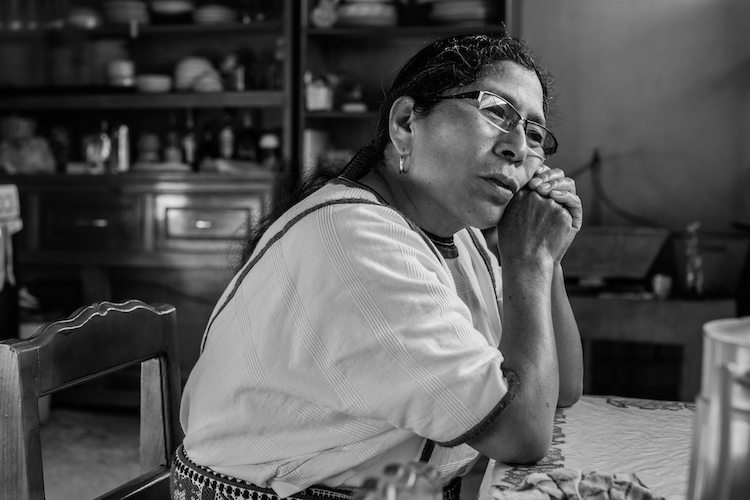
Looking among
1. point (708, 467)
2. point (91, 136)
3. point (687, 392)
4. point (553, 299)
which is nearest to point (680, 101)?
point (687, 392)

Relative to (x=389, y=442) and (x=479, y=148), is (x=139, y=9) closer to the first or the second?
(x=479, y=148)

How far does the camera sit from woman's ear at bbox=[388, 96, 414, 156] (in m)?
1.30

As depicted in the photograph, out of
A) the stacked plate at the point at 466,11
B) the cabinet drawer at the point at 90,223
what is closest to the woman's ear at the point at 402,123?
the stacked plate at the point at 466,11

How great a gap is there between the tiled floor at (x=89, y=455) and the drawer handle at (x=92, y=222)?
40.8 inches

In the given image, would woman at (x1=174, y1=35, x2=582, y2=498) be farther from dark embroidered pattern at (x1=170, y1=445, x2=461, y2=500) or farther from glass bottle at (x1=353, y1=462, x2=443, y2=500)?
glass bottle at (x1=353, y1=462, x2=443, y2=500)

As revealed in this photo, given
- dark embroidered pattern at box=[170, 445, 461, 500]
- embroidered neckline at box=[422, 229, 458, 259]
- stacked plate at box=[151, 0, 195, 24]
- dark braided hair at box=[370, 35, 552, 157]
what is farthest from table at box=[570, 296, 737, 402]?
stacked plate at box=[151, 0, 195, 24]

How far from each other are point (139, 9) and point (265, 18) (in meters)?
0.71

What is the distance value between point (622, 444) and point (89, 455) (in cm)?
298

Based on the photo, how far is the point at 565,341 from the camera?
1466 millimetres

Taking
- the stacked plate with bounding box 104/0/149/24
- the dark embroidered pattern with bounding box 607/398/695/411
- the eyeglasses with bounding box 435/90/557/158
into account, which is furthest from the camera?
the stacked plate with bounding box 104/0/149/24

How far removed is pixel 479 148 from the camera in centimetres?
123

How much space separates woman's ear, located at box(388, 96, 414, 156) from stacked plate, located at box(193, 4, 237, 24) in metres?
3.04

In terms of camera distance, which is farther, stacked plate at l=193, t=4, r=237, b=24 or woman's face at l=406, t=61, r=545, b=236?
stacked plate at l=193, t=4, r=237, b=24

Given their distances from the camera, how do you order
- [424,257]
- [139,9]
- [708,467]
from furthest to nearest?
[139,9]
[424,257]
[708,467]
